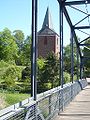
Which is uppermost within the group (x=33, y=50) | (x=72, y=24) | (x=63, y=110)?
(x=72, y=24)

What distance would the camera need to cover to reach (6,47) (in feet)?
256

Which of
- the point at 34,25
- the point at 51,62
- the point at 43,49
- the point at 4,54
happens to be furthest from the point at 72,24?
the point at 43,49

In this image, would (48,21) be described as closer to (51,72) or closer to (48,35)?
(48,35)

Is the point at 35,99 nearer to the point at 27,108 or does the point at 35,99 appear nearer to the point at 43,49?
the point at 27,108

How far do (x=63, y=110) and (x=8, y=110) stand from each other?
675 cm

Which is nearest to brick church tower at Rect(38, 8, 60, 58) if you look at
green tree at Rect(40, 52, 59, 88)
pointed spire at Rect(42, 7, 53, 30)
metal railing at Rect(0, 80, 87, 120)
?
pointed spire at Rect(42, 7, 53, 30)

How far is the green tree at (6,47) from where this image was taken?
74312 millimetres

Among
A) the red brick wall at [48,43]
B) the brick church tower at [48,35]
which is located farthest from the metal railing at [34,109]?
the brick church tower at [48,35]

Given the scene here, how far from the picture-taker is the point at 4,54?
73750 millimetres

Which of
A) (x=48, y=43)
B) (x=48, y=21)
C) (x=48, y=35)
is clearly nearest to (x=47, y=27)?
(x=48, y=21)

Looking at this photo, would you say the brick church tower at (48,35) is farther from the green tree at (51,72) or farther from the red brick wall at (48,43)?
the green tree at (51,72)

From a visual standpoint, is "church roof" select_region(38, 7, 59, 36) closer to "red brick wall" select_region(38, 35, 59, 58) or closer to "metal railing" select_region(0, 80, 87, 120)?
"red brick wall" select_region(38, 35, 59, 58)

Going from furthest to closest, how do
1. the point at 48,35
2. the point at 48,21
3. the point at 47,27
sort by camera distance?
1. the point at 48,35
2. the point at 48,21
3. the point at 47,27

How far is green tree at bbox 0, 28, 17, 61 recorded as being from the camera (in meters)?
74.3
